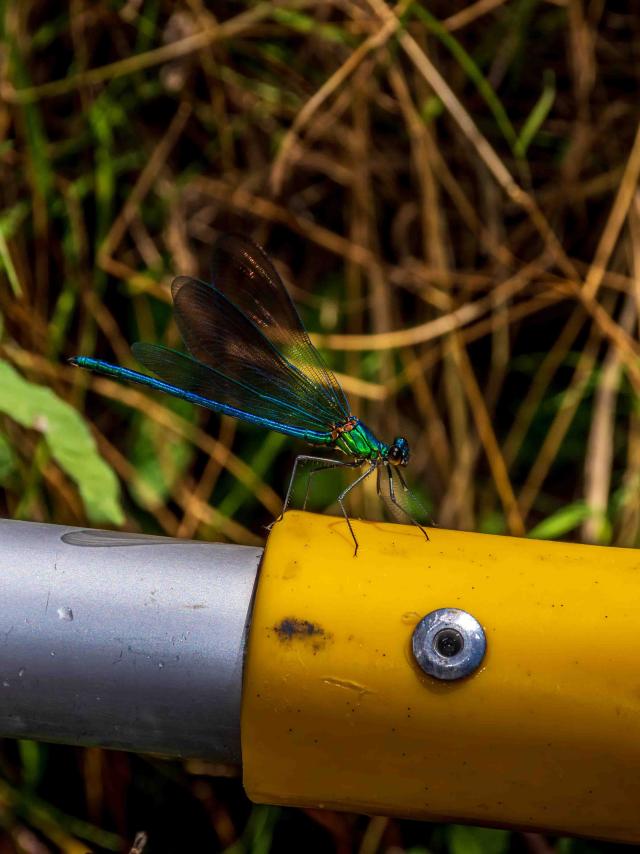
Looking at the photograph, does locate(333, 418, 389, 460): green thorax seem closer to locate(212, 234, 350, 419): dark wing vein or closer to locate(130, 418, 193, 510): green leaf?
locate(212, 234, 350, 419): dark wing vein

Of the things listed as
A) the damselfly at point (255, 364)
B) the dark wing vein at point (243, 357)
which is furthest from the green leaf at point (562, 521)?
the dark wing vein at point (243, 357)

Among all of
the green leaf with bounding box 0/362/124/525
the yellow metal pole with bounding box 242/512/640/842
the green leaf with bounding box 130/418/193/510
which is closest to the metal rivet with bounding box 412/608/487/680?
the yellow metal pole with bounding box 242/512/640/842

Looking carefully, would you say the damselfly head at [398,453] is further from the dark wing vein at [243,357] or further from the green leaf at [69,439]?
the green leaf at [69,439]

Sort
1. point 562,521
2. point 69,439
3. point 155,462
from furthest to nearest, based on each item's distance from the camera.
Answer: point 155,462 < point 562,521 < point 69,439

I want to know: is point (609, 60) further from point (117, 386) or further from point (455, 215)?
point (117, 386)

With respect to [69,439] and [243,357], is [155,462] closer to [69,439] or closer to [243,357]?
[243,357]

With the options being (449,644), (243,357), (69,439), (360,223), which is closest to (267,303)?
(243,357)
